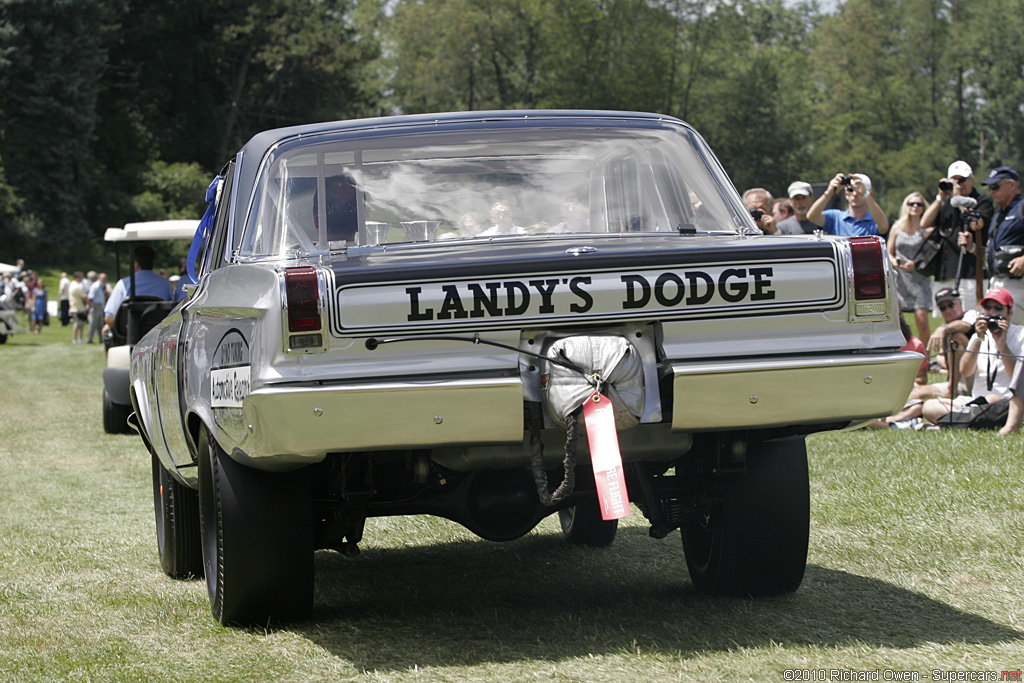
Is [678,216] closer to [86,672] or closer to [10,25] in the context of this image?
[86,672]

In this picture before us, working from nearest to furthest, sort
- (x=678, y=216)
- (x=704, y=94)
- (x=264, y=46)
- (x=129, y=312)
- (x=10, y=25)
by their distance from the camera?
(x=678, y=216) → (x=129, y=312) → (x=10, y=25) → (x=264, y=46) → (x=704, y=94)

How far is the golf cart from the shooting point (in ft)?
37.5

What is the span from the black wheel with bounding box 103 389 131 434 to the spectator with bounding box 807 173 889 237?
6100 mm

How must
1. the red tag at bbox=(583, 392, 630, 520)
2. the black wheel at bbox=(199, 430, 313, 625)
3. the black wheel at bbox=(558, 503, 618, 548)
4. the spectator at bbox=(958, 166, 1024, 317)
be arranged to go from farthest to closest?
the spectator at bbox=(958, 166, 1024, 317) < the black wheel at bbox=(558, 503, 618, 548) < the black wheel at bbox=(199, 430, 313, 625) < the red tag at bbox=(583, 392, 630, 520)

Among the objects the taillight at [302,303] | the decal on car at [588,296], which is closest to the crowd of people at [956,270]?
the decal on car at [588,296]

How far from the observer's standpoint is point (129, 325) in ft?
38.8

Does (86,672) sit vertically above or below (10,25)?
below

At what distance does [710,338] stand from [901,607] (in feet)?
4.95

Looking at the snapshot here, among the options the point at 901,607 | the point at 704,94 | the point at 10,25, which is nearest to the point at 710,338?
the point at 901,607

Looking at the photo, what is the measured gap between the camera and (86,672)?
4.24 meters

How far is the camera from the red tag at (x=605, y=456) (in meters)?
3.93

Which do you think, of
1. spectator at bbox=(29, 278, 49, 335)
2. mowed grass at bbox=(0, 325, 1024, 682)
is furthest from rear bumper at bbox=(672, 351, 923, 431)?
spectator at bbox=(29, 278, 49, 335)

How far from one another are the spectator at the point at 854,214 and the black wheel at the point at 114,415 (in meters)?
6.10

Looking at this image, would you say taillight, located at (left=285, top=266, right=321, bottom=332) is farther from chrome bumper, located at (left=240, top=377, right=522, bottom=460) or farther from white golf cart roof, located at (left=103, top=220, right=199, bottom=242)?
white golf cart roof, located at (left=103, top=220, right=199, bottom=242)
